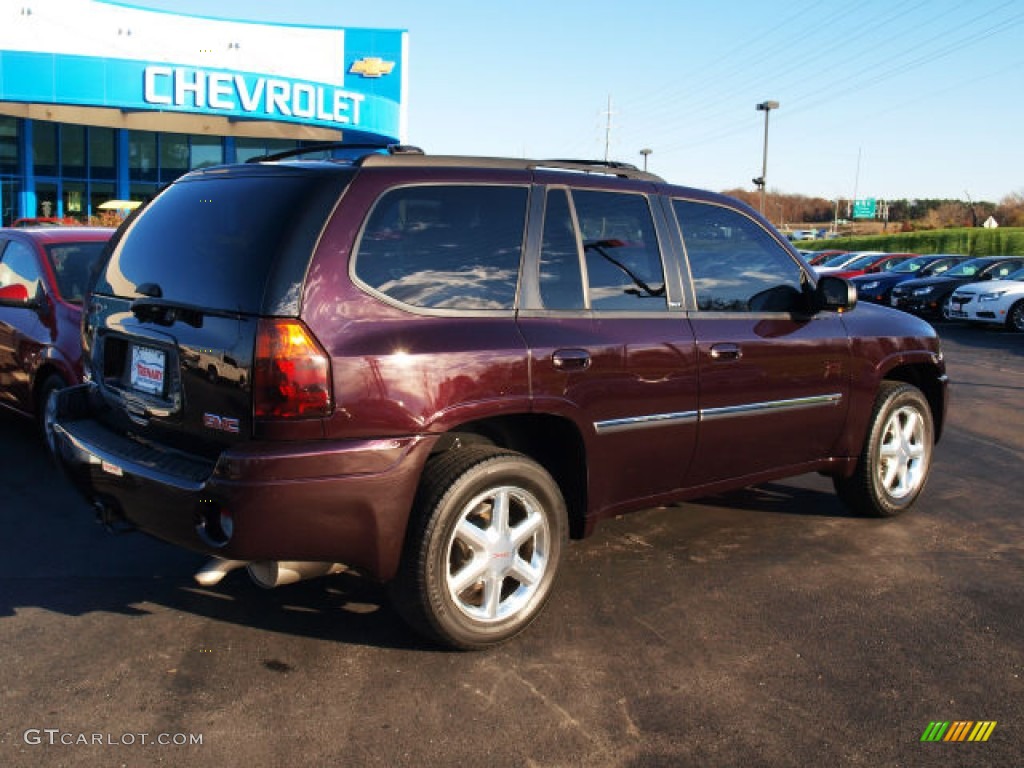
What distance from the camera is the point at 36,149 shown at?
108 feet

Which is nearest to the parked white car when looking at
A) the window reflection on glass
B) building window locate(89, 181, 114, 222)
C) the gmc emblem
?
the window reflection on glass

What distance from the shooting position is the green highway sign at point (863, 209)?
10419cm

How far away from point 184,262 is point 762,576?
294 centimetres

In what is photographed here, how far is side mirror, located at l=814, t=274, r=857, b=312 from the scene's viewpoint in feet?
16.3

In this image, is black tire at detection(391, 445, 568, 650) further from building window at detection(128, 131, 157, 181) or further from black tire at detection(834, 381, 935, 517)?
building window at detection(128, 131, 157, 181)

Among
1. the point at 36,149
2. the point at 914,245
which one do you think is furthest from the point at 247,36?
the point at 914,245

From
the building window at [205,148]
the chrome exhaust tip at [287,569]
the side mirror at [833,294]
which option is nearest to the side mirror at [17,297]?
the chrome exhaust tip at [287,569]

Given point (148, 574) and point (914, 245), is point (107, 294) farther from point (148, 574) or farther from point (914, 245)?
point (914, 245)

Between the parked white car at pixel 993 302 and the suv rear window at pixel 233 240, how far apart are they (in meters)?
18.4

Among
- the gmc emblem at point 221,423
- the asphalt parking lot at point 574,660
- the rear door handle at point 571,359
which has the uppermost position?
the rear door handle at point 571,359

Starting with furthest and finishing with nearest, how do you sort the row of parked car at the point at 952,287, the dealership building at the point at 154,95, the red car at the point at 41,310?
the dealership building at the point at 154,95, the row of parked car at the point at 952,287, the red car at the point at 41,310

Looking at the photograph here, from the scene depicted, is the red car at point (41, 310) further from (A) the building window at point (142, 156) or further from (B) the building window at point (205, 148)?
(B) the building window at point (205, 148)

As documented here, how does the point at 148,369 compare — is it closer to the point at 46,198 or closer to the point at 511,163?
the point at 511,163

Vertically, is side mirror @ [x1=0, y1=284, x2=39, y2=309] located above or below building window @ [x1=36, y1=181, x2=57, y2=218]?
below
